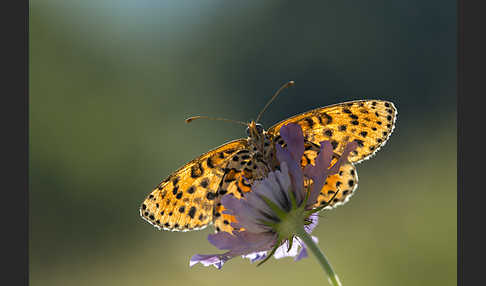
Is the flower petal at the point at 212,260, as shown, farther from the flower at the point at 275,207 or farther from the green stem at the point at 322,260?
the green stem at the point at 322,260

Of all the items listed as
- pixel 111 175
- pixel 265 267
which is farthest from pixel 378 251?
pixel 111 175

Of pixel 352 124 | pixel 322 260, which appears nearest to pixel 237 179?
pixel 352 124

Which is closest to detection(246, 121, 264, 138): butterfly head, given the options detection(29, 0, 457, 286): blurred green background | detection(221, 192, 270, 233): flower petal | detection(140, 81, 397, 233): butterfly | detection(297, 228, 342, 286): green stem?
detection(140, 81, 397, 233): butterfly

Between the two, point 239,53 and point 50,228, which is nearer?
point 50,228

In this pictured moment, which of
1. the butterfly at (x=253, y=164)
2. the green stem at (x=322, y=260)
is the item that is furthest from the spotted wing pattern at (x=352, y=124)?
the green stem at (x=322, y=260)

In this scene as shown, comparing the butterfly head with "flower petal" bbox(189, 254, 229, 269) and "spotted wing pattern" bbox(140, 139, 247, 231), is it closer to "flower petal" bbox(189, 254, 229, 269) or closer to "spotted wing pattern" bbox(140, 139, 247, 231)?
"spotted wing pattern" bbox(140, 139, 247, 231)

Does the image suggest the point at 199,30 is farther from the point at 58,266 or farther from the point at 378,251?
the point at 378,251
